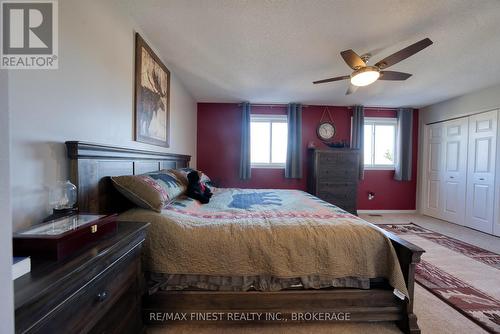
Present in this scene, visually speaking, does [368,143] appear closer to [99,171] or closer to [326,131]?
[326,131]

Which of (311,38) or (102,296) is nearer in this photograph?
(102,296)

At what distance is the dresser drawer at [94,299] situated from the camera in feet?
2.16

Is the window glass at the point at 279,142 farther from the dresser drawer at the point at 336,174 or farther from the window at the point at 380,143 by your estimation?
the window at the point at 380,143

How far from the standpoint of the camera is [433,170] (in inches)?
181

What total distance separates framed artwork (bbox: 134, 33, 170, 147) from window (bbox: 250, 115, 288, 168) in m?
2.23

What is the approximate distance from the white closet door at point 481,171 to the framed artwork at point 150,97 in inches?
198

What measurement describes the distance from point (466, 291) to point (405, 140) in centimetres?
351

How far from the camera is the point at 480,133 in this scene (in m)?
3.68

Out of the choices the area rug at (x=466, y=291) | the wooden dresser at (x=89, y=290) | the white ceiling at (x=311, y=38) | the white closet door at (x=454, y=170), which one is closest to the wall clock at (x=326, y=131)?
the white ceiling at (x=311, y=38)

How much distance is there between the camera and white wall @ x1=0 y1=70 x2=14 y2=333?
1.31 feet

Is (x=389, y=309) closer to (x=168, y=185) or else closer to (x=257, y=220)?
(x=257, y=220)

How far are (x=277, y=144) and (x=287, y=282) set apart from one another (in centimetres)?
354

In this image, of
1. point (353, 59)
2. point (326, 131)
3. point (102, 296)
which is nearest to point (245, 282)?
point (102, 296)

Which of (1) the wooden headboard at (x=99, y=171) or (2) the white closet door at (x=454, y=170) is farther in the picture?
(2) the white closet door at (x=454, y=170)
